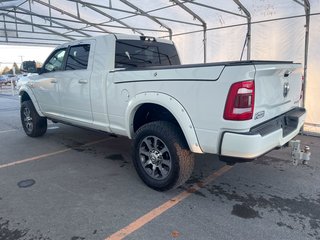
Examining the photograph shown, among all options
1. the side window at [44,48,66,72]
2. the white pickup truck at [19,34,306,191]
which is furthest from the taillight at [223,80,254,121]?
the side window at [44,48,66,72]

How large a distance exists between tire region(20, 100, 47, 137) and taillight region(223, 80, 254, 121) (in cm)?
460

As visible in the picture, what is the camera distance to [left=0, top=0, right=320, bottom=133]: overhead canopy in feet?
20.8

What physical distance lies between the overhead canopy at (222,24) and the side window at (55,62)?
433 cm

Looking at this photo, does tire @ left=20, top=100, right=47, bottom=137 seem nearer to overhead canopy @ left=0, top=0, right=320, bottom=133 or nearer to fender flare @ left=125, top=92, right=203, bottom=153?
fender flare @ left=125, top=92, right=203, bottom=153

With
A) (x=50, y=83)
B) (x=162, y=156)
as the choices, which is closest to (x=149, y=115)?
(x=162, y=156)

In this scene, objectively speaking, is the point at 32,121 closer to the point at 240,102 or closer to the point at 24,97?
the point at 24,97

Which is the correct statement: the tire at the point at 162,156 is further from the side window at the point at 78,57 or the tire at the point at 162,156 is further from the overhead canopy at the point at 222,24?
the overhead canopy at the point at 222,24

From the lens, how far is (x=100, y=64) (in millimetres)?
3943

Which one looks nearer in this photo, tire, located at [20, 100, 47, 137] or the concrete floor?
the concrete floor

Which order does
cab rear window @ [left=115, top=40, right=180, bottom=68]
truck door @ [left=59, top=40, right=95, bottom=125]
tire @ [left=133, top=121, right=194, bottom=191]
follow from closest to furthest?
tire @ [left=133, top=121, right=194, bottom=191] → cab rear window @ [left=115, top=40, right=180, bottom=68] → truck door @ [left=59, top=40, right=95, bottom=125]

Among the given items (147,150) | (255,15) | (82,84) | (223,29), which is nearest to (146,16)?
(223,29)

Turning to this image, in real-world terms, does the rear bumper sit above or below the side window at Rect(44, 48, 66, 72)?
below

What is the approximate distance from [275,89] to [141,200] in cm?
194

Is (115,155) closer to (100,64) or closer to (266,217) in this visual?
(100,64)
